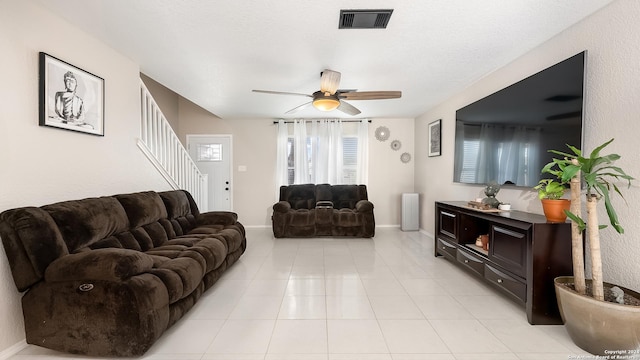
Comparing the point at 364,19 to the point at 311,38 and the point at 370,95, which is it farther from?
the point at 370,95

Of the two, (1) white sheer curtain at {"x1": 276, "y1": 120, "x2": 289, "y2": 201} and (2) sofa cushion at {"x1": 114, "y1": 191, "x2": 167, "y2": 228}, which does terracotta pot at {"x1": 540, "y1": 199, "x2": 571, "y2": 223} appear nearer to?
(2) sofa cushion at {"x1": 114, "y1": 191, "x2": 167, "y2": 228}

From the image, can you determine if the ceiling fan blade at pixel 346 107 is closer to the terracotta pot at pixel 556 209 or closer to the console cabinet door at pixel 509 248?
the console cabinet door at pixel 509 248

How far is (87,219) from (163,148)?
1914 mm

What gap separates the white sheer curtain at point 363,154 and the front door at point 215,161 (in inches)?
109

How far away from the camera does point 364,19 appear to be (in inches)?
81.9

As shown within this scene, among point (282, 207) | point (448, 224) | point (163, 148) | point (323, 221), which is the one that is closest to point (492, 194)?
point (448, 224)

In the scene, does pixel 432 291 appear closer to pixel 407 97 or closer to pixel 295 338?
pixel 295 338

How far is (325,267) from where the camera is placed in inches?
130

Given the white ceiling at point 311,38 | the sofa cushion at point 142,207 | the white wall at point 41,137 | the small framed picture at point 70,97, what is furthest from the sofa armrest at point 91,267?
the white ceiling at point 311,38

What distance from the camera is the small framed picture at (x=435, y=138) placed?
4.48 meters

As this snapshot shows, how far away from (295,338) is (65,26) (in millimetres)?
3085

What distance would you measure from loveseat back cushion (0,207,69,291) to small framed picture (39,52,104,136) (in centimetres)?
76

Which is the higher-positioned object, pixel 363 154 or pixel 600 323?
pixel 363 154

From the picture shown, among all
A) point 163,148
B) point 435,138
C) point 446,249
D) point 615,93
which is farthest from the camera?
point 435,138
